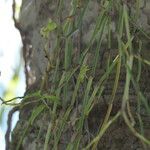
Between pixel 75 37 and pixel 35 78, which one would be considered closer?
pixel 75 37

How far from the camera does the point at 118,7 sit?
1135 millimetres

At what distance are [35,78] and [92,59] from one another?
24 centimetres

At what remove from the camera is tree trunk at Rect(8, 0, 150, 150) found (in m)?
1.13

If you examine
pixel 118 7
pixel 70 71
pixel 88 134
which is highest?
pixel 118 7

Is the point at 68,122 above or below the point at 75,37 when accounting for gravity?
below

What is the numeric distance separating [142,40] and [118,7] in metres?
0.15

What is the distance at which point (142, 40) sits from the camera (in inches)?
49.9

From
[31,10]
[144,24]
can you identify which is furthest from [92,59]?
[31,10]

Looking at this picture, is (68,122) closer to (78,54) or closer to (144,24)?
(78,54)

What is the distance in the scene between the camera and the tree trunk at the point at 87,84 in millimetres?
1131

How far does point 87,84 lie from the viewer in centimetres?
114

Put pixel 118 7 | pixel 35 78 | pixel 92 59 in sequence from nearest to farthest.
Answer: pixel 118 7
pixel 92 59
pixel 35 78

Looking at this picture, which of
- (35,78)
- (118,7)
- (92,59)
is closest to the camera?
(118,7)

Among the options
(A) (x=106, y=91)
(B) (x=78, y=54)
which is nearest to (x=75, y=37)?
(B) (x=78, y=54)
